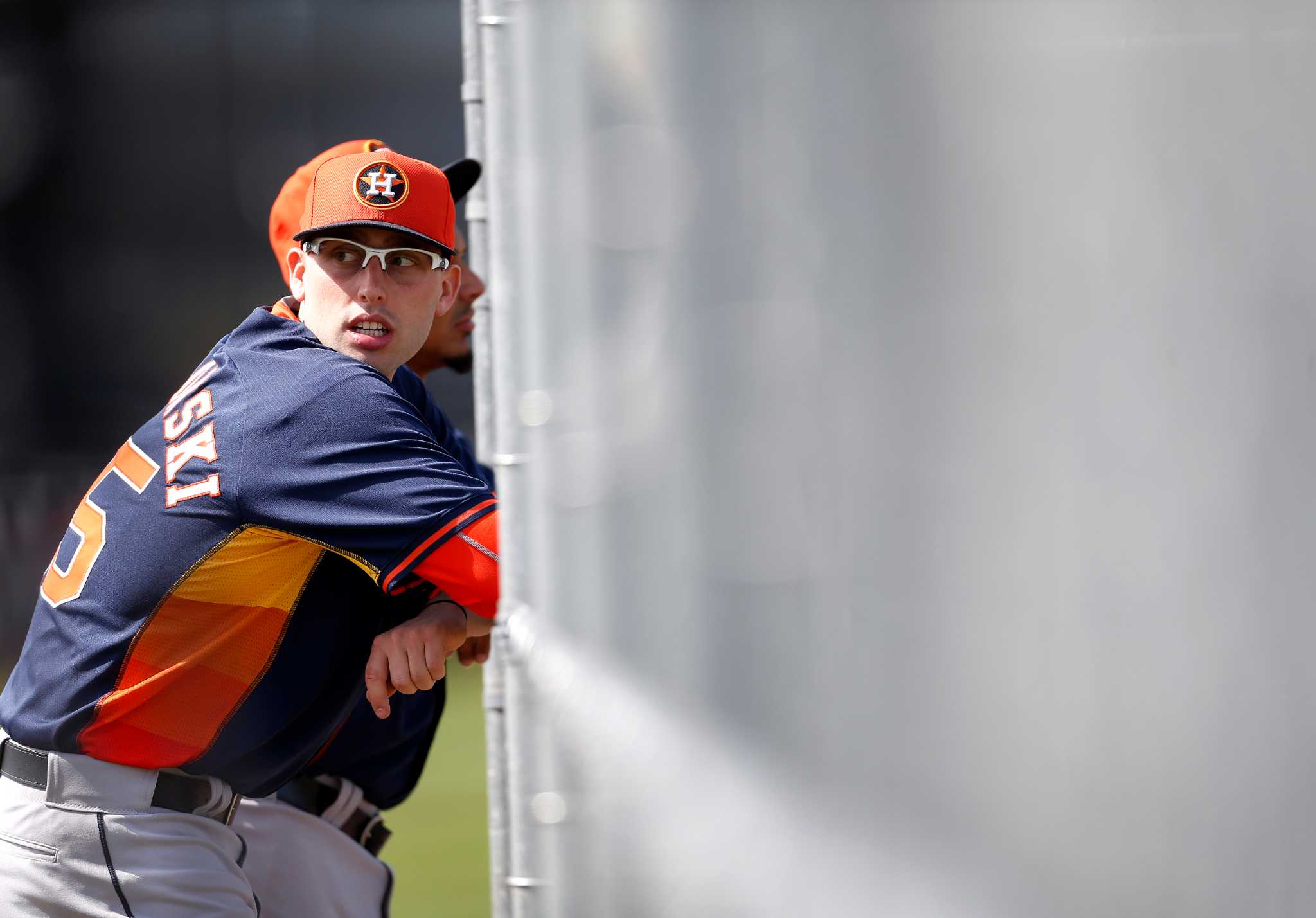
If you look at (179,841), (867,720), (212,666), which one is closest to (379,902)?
(179,841)

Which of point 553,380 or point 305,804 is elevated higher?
point 553,380

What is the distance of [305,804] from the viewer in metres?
2.20

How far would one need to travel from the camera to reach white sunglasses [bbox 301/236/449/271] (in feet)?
5.26

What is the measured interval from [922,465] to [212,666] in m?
1.09

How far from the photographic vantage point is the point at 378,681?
1.48 m

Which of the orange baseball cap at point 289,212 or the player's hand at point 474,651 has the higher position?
the orange baseball cap at point 289,212

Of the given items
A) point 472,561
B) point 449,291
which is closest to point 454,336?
point 449,291

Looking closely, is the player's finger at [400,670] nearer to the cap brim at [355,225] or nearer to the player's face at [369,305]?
the player's face at [369,305]

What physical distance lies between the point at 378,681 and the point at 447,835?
9.67 ft

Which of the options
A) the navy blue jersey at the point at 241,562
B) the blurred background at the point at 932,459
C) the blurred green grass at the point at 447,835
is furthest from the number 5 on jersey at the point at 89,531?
the blurred green grass at the point at 447,835

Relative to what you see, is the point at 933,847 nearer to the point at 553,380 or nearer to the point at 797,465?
the point at 797,465

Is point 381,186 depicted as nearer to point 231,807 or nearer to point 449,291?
point 449,291

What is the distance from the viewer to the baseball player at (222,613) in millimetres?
1465

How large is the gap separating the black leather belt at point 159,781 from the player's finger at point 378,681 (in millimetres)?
321
